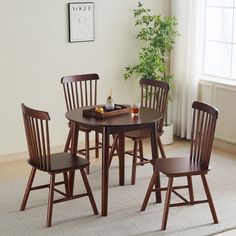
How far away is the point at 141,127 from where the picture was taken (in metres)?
4.83

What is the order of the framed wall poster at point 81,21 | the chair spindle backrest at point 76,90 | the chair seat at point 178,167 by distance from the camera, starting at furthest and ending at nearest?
the framed wall poster at point 81,21, the chair spindle backrest at point 76,90, the chair seat at point 178,167

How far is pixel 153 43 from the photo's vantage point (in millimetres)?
6613

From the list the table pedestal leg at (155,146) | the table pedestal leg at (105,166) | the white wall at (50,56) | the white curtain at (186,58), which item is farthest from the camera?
the white curtain at (186,58)

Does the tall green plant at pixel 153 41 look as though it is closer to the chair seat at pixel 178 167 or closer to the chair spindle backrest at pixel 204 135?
the chair spindle backrest at pixel 204 135

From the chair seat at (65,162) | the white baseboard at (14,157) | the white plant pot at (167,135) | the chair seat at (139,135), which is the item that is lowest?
the white baseboard at (14,157)

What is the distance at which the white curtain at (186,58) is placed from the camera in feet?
22.2

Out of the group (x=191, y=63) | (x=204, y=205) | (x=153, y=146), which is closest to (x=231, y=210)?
(x=204, y=205)

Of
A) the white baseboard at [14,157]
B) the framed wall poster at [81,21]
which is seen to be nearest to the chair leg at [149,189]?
the white baseboard at [14,157]

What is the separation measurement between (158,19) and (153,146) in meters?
2.08

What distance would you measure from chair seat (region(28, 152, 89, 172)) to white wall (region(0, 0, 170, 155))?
4.74ft

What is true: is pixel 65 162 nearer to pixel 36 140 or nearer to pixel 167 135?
pixel 36 140

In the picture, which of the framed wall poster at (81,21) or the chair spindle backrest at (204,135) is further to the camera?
the framed wall poster at (81,21)

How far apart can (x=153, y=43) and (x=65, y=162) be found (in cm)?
234

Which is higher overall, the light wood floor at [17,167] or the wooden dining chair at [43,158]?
the wooden dining chair at [43,158]
